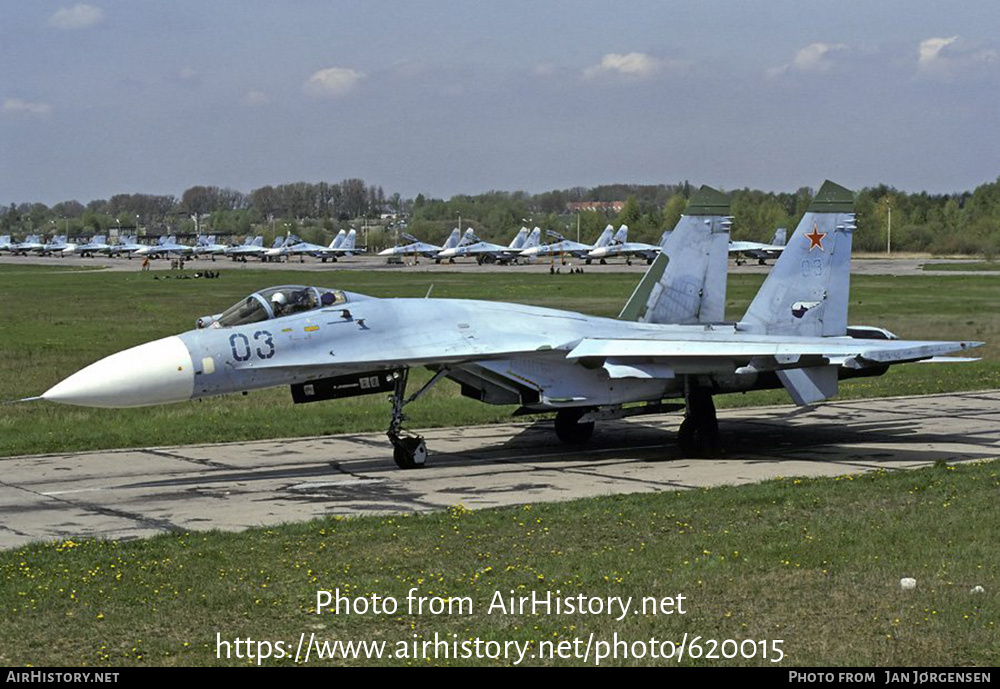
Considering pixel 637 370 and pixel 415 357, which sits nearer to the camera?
pixel 415 357

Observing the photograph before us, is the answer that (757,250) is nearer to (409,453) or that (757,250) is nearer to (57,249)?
(409,453)

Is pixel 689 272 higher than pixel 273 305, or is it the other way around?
pixel 689 272

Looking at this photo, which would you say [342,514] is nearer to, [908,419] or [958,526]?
[958,526]

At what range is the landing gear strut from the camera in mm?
21469

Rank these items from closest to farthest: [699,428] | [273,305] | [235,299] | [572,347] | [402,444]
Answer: [273,305], [402,444], [572,347], [699,428], [235,299]

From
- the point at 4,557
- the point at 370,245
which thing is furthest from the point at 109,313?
the point at 370,245

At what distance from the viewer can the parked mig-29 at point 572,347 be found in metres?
18.5

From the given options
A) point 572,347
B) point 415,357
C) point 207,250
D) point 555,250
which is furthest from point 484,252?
point 415,357

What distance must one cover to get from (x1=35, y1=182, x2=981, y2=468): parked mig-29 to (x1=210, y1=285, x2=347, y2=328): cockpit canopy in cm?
2

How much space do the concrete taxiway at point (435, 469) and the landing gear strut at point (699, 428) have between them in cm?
30

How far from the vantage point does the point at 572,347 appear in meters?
20.8

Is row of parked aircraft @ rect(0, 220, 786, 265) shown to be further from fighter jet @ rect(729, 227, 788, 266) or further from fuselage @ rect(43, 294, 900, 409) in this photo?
fuselage @ rect(43, 294, 900, 409)

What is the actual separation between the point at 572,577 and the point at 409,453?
8330 millimetres
